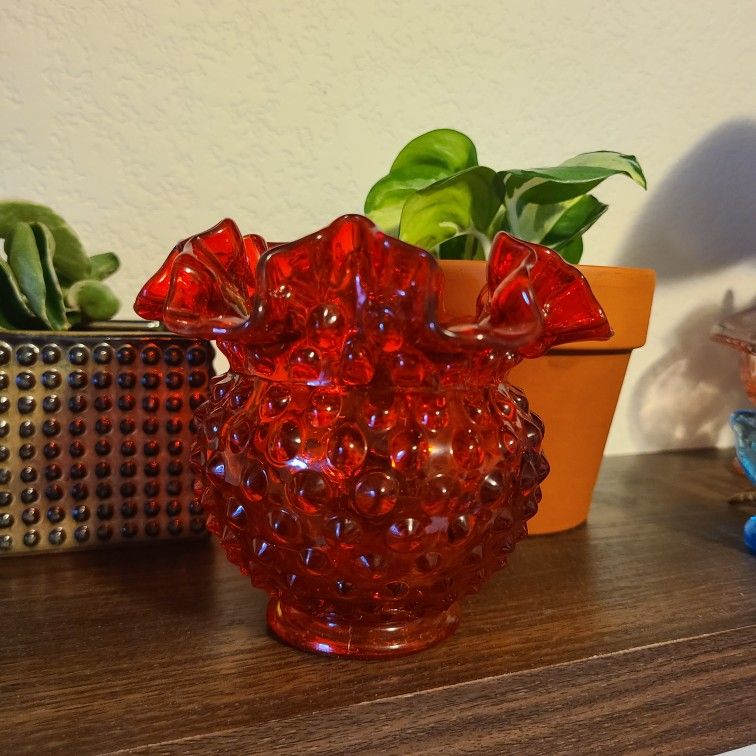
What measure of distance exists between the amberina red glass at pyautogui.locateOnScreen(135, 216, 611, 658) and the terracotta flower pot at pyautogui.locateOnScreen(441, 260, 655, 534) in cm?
15

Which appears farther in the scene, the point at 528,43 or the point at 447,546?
the point at 528,43

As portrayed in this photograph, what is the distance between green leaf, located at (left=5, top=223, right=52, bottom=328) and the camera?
1.41ft

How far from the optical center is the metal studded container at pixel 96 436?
1.42ft

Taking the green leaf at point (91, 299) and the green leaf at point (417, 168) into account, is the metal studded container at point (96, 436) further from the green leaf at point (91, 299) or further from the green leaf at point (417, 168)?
the green leaf at point (417, 168)

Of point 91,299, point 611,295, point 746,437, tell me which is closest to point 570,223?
point 611,295

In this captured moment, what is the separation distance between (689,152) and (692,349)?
0.71 ft

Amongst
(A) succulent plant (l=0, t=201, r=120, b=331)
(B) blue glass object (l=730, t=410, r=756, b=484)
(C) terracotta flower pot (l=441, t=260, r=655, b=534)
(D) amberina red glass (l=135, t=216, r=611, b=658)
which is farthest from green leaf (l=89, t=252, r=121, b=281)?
(B) blue glass object (l=730, t=410, r=756, b=484)

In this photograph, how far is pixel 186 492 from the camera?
1.56 ft

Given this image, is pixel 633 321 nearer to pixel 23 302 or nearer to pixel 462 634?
pixel 462 634

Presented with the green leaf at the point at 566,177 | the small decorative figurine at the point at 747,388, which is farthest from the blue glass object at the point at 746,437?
the green leaf at the point at 566,177

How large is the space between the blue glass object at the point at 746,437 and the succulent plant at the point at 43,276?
0.46 metres

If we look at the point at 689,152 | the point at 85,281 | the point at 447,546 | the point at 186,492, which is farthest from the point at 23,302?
the point at 689,152

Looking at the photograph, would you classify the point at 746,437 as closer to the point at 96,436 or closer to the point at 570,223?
the point at 570,223

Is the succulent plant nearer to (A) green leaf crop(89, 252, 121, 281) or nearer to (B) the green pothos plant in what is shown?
(A) green leaf crop(89, 252, 121, 281)
